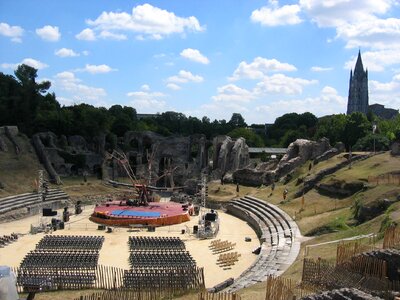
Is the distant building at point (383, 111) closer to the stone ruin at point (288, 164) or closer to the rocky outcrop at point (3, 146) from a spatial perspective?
the stone ruin at point (288, 164)

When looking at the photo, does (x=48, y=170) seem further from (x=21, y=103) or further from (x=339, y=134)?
(x=339, y=134)

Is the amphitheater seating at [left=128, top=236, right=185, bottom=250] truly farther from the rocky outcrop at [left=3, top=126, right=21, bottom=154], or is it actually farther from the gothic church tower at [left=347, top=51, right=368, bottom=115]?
the gothic church tower at [left=347, top=51, right=368, bottom=115]

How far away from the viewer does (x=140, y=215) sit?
1923 inches

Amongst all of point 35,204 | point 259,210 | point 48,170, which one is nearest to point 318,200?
point 259,210

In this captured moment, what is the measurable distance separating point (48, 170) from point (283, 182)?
34.7 m

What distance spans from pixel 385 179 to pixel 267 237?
41.5 feet

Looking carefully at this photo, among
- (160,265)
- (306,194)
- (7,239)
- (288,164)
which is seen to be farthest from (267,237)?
(288,164)

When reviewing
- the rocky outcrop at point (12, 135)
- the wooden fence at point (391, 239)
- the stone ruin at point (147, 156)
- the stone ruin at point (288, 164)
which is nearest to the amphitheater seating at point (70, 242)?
the wooden fence at point (391, 239)

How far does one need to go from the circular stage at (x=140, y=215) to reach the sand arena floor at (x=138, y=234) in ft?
3.59

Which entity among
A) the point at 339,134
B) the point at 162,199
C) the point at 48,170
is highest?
the point at 339,134

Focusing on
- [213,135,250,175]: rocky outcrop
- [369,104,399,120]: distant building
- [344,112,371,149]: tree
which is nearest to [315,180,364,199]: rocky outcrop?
[213,135,250,175]: rocky outcrop

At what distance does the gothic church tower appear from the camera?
167m

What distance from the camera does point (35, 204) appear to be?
5400 centimetres

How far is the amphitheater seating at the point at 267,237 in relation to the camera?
26009 mm
